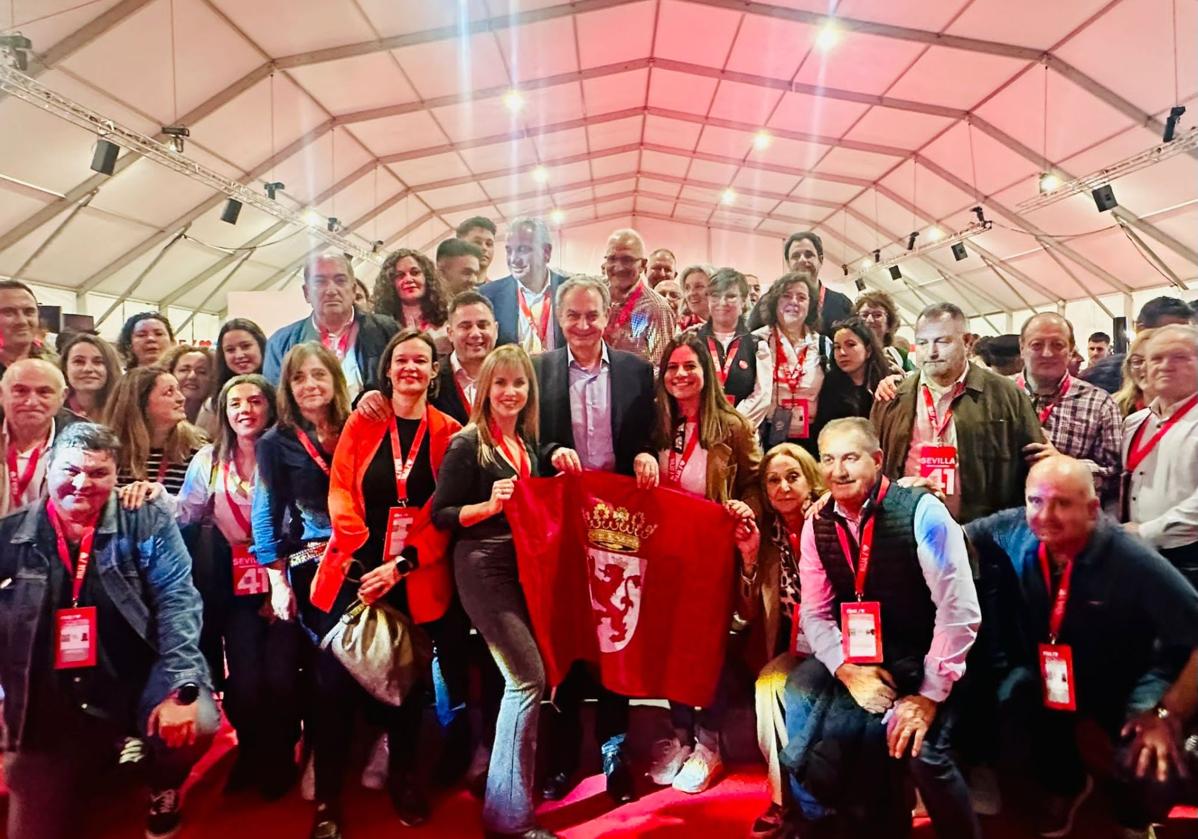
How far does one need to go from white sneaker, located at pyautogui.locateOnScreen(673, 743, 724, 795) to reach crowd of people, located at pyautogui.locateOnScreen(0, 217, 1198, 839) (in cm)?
1

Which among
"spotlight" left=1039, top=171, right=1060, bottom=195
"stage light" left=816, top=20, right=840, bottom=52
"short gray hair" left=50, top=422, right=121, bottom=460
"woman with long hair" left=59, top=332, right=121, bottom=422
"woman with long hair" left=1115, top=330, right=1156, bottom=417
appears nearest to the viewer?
"short gray hair" left=50, top=422, right=121, bottom=460

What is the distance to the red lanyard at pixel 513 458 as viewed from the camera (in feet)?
8.63

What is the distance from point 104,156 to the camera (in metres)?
6.90

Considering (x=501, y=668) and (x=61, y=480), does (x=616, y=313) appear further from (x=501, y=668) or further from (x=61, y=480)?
(x=61, y=480)

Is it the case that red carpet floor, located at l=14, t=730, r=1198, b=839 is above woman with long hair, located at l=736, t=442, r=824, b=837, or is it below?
below

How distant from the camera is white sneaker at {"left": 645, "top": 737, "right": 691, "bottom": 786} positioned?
2.88 meters

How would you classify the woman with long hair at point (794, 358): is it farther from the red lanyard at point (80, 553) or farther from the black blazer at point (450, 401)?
the red lanyard at point (80, 553)

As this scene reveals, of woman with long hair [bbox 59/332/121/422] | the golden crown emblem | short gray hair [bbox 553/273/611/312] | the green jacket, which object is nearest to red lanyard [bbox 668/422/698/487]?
the golden crown emblem

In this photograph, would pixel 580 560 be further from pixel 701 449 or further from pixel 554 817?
pixel 554 817

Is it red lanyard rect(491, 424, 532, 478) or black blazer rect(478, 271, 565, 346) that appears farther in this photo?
black blazer rect(478, 271, 565, 346)

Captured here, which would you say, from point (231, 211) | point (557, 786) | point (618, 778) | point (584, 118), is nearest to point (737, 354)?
point (618, 778)

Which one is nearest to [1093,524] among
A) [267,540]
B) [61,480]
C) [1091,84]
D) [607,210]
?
[267,540]

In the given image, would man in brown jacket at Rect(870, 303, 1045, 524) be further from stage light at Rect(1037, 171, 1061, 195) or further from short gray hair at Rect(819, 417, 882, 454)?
stage light at Rect(1037, 171, 1061, 195)

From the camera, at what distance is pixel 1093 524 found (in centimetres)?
238
